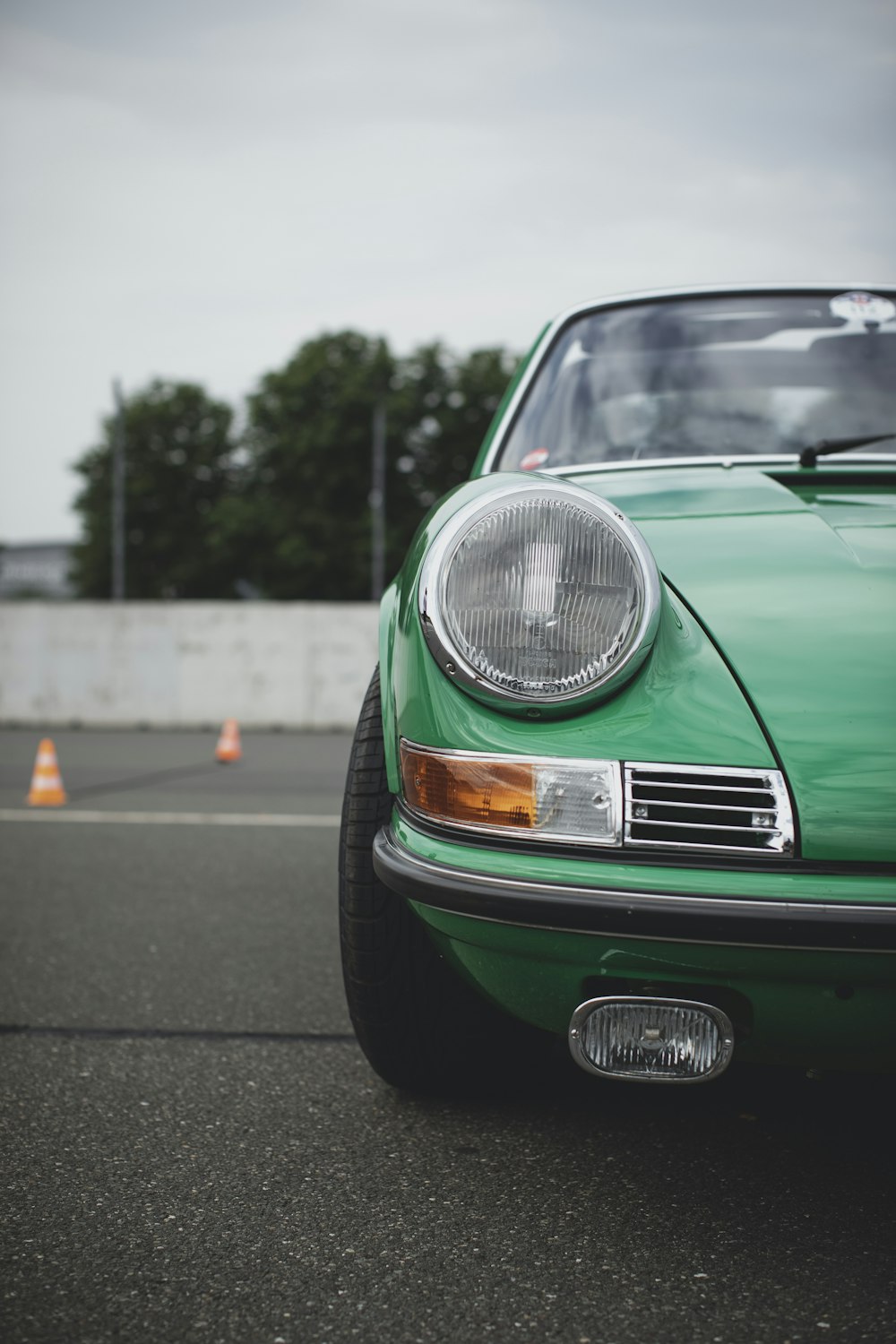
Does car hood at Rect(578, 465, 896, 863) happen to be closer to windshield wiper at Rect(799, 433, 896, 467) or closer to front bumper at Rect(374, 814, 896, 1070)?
front bumper at Rect(374, 814, 896, 1070)

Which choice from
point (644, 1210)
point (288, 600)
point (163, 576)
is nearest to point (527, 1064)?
point (644, 1210)

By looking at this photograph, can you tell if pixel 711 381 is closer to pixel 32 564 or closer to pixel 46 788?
pixel 46 788

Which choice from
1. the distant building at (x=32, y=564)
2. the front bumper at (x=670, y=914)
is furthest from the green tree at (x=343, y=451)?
the distant building at (x=32, y=564)

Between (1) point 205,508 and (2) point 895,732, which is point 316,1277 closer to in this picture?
(2) point 895,732

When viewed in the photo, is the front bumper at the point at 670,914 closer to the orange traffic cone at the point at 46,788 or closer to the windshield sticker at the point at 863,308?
the windshield sticker at the point at 863,308

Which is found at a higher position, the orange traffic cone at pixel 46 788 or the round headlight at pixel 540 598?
the round headlight at pixel 540 598

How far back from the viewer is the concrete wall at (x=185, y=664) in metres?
14.3

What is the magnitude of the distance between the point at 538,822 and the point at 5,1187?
3.39ft

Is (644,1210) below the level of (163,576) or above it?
above

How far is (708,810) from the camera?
58.5 inches

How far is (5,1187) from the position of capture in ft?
5.86

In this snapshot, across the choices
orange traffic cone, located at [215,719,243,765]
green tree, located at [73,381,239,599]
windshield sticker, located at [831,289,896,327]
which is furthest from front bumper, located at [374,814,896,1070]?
green tree, located at [73,381,239,599]

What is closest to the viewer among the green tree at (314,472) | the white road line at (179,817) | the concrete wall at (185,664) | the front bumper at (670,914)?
the front bumper at (670,914)

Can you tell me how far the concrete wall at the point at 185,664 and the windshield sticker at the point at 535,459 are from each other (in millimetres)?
11521
